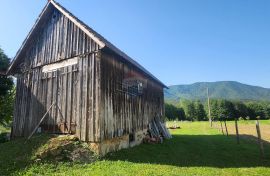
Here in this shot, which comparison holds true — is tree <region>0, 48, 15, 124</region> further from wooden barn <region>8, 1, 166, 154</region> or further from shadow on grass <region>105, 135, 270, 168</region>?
shadow on grass <region>105, 135, 270, 168</region>

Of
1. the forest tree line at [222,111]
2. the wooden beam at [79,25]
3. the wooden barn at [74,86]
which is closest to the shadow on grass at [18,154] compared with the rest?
the wooden barn at [74,86]

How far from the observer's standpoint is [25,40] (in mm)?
15523

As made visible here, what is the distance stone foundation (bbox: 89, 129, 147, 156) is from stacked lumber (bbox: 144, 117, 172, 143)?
103 cm

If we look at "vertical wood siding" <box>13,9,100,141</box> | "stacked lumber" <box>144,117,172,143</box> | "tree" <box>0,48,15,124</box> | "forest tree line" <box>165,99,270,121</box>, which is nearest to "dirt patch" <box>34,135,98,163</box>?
"vertical wood siding" <box>13,9,100,141</box>

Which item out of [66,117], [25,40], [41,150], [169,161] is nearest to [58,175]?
Result: [41,150]

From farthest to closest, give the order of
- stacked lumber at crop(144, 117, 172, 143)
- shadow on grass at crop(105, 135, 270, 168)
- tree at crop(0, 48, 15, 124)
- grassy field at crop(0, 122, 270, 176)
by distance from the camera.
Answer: tree at crop(0, 48, 15, 124) → stacked lumber at crop(144, 117, 172, 143) → shadow on grass at crop(105, 135, 270, 168) → grassy field at crop(0, 122, 270, 176)

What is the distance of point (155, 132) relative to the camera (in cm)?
1977

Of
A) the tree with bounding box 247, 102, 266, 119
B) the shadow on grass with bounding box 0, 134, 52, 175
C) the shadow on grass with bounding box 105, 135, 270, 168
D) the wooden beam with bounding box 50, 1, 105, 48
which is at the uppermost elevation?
the wooden beam with bounding box 50, 1, 105, 48

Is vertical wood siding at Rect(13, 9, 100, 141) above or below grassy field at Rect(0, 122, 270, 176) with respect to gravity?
above

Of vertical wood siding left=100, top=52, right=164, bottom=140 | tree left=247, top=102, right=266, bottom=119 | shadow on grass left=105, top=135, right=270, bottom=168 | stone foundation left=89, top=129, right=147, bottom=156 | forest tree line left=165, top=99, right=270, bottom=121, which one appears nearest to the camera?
shadow on grass left=105, top=135, right=270, bottom=168

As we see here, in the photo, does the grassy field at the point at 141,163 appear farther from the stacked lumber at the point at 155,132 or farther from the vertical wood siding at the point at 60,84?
the stacked lumber at the point at 155,132

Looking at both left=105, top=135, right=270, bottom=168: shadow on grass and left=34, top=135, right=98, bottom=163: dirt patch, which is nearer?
left=34, top=135, right=98, bottom=163: dirt patch

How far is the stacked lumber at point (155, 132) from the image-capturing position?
17.8m

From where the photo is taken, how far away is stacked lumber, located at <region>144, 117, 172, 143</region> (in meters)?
17.8
